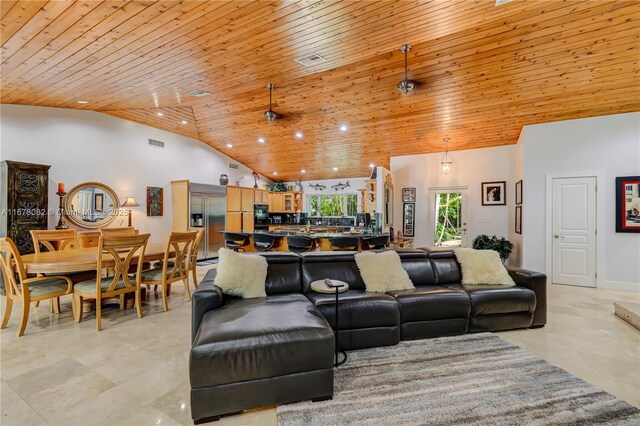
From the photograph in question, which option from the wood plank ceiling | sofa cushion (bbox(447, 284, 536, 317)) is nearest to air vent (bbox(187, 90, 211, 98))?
the wood plank ceiling

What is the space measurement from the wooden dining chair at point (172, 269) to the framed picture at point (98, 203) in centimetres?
271

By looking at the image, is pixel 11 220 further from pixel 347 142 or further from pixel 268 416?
pixel 347 142

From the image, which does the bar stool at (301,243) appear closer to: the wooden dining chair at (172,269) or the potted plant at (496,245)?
the wooden dining chair at (172,269)

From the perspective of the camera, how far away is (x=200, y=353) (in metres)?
1.77

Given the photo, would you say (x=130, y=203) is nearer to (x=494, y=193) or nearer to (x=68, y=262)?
(x=68, y=262)

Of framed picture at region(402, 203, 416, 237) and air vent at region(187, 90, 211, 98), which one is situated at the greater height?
air vent at region(187, 90, 211, 98)

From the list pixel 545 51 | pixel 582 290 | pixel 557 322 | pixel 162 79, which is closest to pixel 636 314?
pixel 557 322

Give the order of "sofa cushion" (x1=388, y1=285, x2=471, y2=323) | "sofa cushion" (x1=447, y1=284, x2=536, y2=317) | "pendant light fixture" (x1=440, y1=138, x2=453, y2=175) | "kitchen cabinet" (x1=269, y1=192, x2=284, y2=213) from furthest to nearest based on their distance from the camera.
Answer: "kitchen cabinet" (x1=269, y1=192, x2=284, y2=213) → "pendant light fixture" (x1=440, y1=138, x2=453, y2=175) → "sofa cushion" (x1=447, y1=284, x2=536, y2=317) → "sofa cushion" (x1=388, y1=285, x2=471, y2=323)

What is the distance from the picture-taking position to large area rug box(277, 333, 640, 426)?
6.05 feet

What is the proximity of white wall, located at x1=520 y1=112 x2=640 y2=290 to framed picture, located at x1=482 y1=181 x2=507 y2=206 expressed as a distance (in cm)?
111

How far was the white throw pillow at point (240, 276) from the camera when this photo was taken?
277 cm

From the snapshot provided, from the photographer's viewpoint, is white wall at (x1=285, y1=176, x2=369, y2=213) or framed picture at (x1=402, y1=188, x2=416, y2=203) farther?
white wall at (x1=285, y1=176, x2=369, y2=213)

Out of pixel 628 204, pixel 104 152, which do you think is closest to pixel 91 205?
pixel 104 152

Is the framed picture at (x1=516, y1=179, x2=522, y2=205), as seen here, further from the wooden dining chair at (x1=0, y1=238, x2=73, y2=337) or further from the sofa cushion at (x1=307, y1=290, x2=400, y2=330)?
the wooden dining chair at (x1=0, y1=238, x2=73, y2=337)
